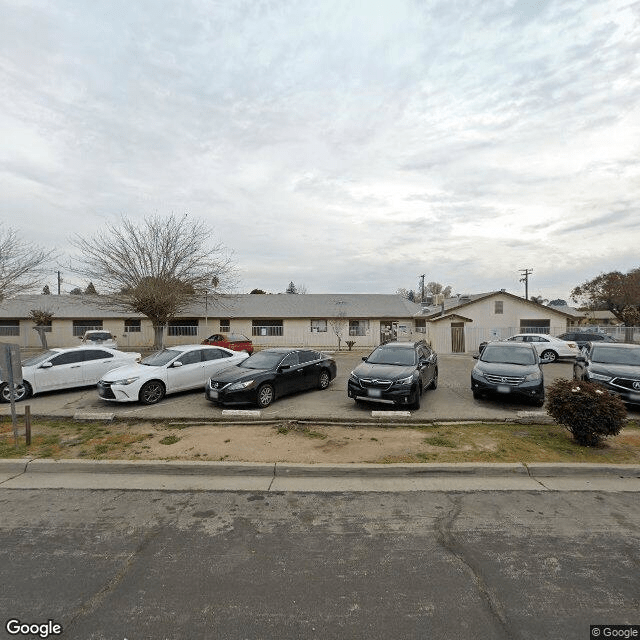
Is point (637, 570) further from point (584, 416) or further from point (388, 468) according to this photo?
point (584, 416)

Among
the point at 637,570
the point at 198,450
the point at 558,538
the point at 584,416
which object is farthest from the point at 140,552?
the point at 584,416

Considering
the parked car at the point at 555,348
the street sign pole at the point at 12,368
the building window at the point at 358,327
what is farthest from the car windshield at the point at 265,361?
the building window at the point at 358,327

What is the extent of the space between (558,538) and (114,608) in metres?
3.95

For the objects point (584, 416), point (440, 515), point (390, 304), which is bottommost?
point (440, 515)

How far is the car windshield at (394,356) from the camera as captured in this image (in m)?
9.40

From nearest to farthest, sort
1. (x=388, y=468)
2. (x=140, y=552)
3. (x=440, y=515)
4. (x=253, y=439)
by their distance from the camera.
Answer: (x=140, y=552) < (x=440, y=515) < (x=388, y=468) < (x=253, y=439)

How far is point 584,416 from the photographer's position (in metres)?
5.95

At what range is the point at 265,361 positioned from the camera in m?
9.62

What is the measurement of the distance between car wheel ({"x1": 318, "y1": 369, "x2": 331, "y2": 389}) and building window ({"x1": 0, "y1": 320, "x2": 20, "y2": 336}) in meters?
32.1

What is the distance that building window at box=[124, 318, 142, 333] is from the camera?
30.4 meters

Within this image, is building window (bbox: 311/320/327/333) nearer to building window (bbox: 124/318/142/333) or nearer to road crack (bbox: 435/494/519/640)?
building window (bbox: 124/318/142/333)

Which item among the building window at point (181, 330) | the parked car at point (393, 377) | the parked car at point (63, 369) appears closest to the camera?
the parked car at point (393, 377)

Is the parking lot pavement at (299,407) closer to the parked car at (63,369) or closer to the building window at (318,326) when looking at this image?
the parked car at (63,369)

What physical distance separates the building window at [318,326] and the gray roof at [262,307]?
56cm
